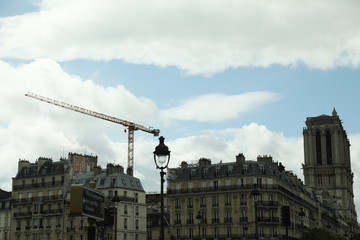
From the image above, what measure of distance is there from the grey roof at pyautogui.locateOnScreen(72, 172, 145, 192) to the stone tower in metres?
93.7

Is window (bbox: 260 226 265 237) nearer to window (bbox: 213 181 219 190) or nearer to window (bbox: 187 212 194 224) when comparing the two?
window (bbox: 213 181 219 190)

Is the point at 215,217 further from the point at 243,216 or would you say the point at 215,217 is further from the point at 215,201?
the point at 243,216

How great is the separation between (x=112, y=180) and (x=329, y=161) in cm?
11076

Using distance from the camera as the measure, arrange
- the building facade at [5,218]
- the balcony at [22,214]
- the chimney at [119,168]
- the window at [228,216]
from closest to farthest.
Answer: the window at [228,216]
the balcony at [22,214]
the chimney at [119,168]
the building facade at [5,218]

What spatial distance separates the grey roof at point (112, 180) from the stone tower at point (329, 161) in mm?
93676

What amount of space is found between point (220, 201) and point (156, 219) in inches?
589

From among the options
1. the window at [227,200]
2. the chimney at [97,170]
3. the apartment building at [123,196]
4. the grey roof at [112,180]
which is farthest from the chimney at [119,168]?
the window at [227,200]

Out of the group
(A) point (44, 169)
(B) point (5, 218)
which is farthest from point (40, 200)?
(B) point (5, 218)

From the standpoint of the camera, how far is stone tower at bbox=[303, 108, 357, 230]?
180875 mm

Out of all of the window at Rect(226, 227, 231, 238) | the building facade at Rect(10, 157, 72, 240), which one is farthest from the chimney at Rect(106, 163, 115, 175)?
the window at Rect(226, 227, 231, 238)

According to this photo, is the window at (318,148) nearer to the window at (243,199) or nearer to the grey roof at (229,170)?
the grey roof at (229,170)

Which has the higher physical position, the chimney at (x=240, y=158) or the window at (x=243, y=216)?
the chimney at (x=240, y=158)

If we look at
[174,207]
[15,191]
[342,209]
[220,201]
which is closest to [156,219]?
[174,207]

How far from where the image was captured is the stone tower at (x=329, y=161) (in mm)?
180875
